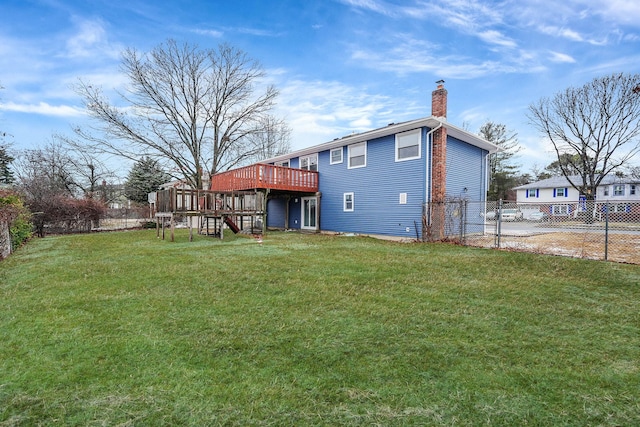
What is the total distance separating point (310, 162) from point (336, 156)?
206cm

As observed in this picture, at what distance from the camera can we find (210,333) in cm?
318

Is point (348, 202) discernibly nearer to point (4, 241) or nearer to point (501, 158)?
point (4, 241)

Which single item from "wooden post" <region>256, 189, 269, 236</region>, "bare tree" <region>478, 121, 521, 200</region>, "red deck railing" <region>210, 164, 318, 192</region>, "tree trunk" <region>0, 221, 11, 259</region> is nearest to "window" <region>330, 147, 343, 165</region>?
"red deck railing" <region>210, 164, 318, 192</region>

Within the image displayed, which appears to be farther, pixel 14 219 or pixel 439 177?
pixel 439 177

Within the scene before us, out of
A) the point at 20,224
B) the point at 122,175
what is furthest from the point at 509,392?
the point at 122,175

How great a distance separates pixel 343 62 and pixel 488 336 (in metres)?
13.5

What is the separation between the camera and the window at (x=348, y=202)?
14.3 m

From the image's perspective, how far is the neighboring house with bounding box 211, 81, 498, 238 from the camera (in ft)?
37.8

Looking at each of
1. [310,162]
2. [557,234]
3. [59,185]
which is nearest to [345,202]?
[310,162]

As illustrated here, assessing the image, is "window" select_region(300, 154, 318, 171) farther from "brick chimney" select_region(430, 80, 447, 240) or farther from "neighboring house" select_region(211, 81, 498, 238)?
"brick chimney" select_region(430, 80, 447, 240)

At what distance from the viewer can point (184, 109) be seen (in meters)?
21.0

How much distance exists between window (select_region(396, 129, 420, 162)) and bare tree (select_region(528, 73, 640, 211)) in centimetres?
1655

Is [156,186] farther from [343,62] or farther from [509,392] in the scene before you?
[509,392]

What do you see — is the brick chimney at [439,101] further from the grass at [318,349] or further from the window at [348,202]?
the grass at [318,349]
